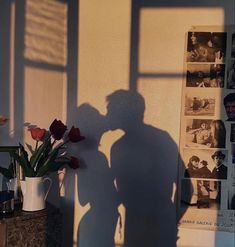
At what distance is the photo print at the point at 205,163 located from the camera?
1.92 meters

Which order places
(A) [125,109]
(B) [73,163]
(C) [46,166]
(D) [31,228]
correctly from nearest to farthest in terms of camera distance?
(D) [31,228] → (C) [46,166] → (B) [73,163] → (A) [125,109]

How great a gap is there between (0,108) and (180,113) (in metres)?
1.01

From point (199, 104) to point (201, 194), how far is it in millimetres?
528

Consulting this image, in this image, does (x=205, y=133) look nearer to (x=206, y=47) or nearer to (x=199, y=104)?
(x=199, y=104)

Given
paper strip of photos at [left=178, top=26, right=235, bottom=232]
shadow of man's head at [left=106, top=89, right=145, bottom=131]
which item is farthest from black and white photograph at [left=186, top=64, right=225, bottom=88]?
shadow of man's head at [left=106, top=89, right=145, bottom=131]

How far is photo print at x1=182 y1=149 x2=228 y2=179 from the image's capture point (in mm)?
1921

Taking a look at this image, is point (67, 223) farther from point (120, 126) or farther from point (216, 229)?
point (216, 229)

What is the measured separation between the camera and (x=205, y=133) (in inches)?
76.2

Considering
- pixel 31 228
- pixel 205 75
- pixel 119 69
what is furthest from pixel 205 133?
pixel 31 228

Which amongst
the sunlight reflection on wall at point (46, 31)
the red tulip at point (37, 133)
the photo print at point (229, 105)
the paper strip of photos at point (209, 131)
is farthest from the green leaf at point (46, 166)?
the photo print at point (229, 105)

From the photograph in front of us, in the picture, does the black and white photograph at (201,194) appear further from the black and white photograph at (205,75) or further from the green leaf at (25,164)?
the green leaf at (25,164)

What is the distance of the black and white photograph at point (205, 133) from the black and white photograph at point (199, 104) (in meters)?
0.05

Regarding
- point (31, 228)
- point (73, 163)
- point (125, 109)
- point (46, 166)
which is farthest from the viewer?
point (125, 109)

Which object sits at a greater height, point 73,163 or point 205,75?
point 205,75
